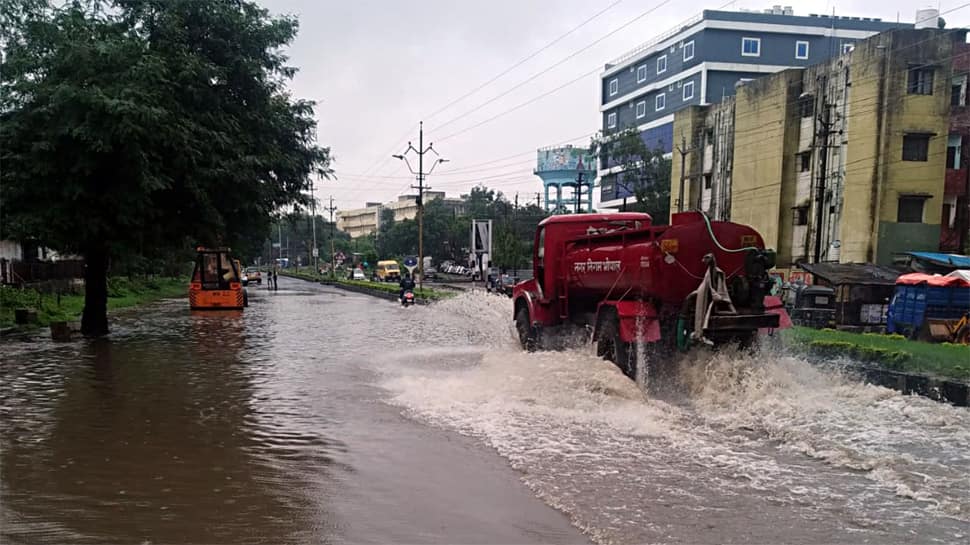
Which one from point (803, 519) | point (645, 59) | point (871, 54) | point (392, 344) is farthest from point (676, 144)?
point (803, 519)

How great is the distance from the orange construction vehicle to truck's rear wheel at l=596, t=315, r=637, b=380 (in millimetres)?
18009

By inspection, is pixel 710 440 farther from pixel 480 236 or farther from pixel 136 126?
pixel 480 236

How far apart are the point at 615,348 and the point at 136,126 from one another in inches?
352

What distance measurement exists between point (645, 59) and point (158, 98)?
55892mm

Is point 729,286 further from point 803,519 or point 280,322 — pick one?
point 280,322

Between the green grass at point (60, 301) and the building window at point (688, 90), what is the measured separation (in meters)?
42.6

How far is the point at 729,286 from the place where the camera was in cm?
880

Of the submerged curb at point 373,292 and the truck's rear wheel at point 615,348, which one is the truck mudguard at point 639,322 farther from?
the submerged curb at point 373,292

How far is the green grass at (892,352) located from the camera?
9.03m

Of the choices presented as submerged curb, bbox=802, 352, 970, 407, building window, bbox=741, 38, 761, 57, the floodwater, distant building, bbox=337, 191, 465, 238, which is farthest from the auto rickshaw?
distant building, bbox=337, 191, 465, 238

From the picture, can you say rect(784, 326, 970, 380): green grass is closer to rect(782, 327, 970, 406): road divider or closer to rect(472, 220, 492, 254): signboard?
rect(782, 327, 970, 406): road divider

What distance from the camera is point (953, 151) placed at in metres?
27.4

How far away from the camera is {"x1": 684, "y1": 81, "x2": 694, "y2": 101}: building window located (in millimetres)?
54938

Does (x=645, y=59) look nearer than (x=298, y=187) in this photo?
No
